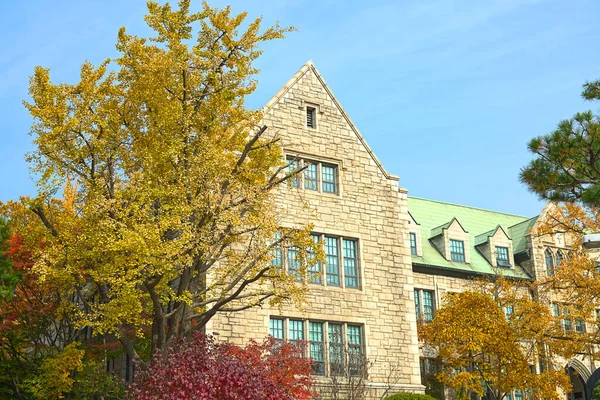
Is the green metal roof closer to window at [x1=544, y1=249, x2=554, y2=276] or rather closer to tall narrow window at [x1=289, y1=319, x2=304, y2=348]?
window at [x1=544, y1=249, x2=554, y2=276]

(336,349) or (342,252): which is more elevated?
(342,252)

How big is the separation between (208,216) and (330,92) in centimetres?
1121

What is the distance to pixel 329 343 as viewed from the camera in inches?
939

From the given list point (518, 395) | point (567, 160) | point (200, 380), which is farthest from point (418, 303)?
point (200, 380)

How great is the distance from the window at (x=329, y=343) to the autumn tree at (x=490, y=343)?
12.6 feet

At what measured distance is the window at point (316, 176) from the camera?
25.3 m

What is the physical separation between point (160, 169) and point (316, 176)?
9312 millimetres

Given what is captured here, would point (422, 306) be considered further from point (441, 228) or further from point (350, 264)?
point (350, 264)

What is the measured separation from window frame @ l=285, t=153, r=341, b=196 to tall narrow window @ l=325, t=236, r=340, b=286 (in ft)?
5.67

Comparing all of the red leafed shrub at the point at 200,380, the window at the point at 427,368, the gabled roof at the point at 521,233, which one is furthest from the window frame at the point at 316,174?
the gabled roof at the point at 521,233

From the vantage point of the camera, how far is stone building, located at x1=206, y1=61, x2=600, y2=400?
23.8m

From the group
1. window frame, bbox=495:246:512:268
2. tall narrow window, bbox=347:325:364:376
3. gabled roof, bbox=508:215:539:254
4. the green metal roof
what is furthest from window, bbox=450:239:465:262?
tall narrow window, bbox=347:325:364:376

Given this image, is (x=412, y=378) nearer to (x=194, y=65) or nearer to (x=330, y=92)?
(x=330, y=92)

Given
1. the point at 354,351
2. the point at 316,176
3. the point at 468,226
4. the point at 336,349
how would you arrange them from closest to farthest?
the point at 336,349 < the point at 354,351 < the point at 316,176 < the point at 468,226
